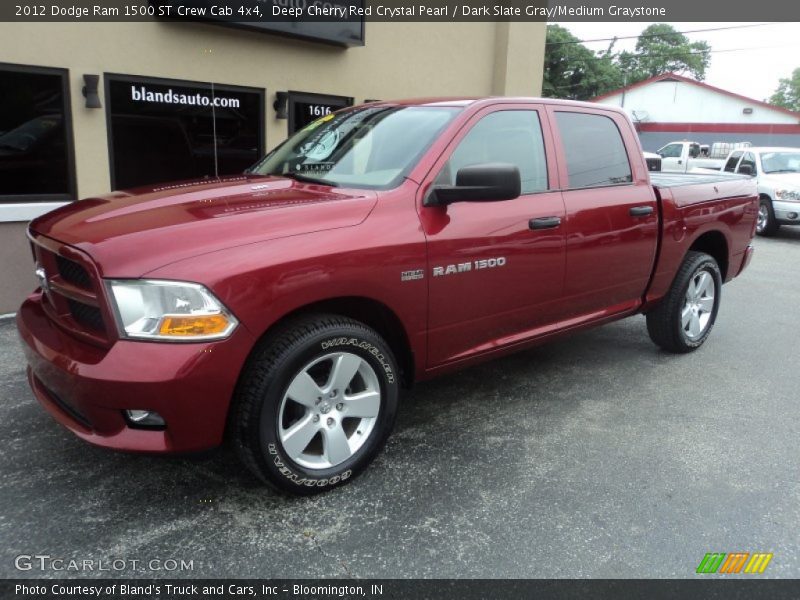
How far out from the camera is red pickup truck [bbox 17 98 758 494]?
2.49 m

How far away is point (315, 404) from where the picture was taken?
2895mm

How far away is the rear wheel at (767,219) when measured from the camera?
1253cm

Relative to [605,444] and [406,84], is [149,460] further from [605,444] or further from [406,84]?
[406,84]

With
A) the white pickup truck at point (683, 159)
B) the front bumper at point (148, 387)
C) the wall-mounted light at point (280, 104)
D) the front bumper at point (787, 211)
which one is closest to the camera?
the front bumper at point (148, 387)

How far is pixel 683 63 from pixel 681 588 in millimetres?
84903

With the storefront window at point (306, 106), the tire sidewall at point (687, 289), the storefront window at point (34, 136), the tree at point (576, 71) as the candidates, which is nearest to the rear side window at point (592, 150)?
the tire sidewall at point (687, 289)

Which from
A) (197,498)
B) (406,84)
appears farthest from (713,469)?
(406,84)

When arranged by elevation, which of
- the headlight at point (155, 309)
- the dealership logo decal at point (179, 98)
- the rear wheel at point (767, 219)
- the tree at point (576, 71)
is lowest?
the rear wheel at point (767, 219)

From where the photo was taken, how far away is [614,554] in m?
2.63

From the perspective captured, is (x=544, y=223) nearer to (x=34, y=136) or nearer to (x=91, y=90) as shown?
(x=91, y=90)

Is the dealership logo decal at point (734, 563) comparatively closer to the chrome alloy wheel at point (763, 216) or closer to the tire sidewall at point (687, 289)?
the tire sidewall at point (687, 289)

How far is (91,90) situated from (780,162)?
42.6 ft

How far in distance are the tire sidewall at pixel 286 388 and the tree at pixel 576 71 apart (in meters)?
58.8

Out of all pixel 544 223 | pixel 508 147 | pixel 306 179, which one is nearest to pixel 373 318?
pixel 306 179
